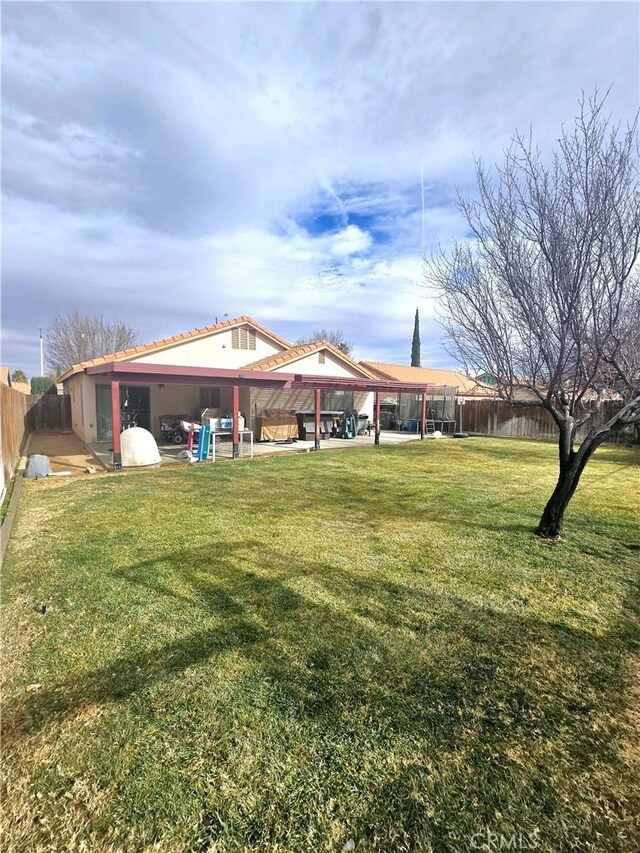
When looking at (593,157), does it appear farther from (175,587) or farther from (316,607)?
(175,587)

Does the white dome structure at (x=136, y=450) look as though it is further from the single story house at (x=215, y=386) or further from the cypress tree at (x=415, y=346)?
the cypress tree at (x=415, y=346)

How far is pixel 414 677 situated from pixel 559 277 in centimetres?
435

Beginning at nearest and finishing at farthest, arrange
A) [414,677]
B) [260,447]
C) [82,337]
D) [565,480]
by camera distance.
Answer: [414,677] → [565,480] → [260,447] → [82,337]

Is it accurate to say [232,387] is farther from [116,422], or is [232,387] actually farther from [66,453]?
[66,453]

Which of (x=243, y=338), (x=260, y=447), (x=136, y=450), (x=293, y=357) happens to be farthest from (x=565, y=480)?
(x=243, y=338)

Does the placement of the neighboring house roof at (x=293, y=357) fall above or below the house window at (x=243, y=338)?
below

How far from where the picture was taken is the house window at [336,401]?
18950mm

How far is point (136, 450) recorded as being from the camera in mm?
10211

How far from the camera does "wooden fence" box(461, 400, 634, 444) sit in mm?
19812

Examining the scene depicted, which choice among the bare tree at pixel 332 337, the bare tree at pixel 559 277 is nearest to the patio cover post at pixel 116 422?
the bare tree at pixel 559 277

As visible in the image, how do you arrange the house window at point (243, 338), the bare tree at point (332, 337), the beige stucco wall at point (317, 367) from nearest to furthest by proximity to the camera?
the house window at point (243, 338)
the beige stucco wall at point (317, 367)
the bare tree at point (332, 337)

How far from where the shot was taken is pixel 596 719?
95.4 inches

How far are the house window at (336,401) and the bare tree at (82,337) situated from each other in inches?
968

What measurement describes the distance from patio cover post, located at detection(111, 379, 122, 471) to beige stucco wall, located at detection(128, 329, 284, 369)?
3859 millimetres
